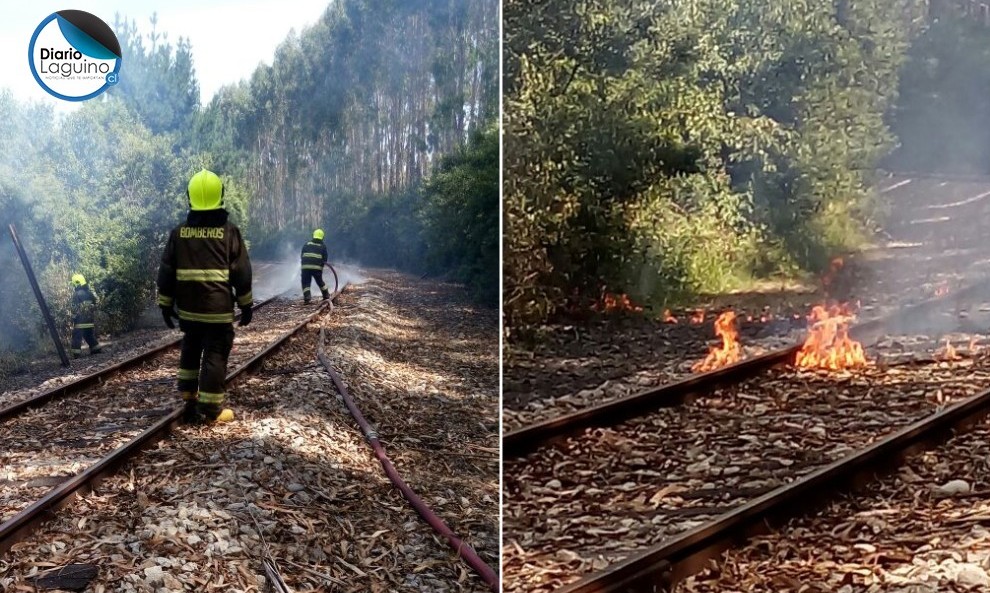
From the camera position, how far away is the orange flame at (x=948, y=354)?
9.29ft

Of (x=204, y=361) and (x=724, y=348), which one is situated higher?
(x=204, y=361)

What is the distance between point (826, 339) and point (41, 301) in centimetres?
243

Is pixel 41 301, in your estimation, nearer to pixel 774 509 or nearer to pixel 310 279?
pixel 310 279

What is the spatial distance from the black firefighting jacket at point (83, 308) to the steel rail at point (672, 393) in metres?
1.34

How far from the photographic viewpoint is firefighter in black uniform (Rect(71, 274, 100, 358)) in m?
1.77

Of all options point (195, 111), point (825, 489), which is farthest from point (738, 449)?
point (195, 111)

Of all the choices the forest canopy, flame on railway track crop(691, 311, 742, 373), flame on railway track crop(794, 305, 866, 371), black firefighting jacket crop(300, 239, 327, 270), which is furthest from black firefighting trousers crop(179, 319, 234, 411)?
flame on railway track crop(794, 305, 866, 371)

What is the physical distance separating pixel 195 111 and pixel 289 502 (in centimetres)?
96

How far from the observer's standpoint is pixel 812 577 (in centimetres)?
251

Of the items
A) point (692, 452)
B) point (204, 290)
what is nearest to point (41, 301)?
point (204, 290)

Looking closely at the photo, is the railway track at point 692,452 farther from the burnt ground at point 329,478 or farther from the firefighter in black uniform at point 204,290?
the firefighter in black uniform at point 204,290

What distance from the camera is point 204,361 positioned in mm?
1854

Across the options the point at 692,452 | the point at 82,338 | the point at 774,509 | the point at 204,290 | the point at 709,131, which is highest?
the point at 709,131

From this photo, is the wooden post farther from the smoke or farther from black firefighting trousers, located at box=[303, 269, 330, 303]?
black firefighting trousers, located at box=[303, 269, 330, 303]
